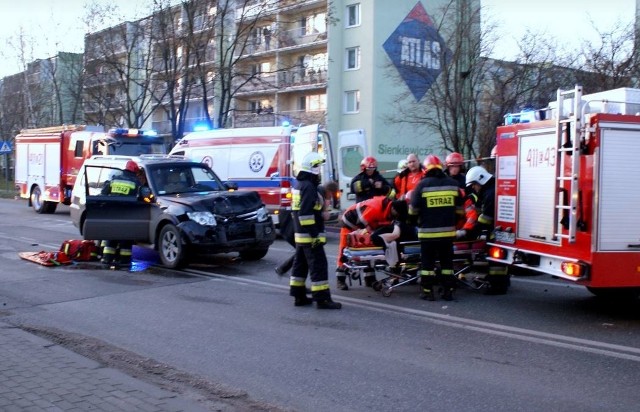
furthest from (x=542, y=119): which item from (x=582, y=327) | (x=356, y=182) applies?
(x=356, y=182)

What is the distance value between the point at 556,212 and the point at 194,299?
4.79m

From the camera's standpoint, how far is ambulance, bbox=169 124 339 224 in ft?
53.4

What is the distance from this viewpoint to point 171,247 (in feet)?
37.6

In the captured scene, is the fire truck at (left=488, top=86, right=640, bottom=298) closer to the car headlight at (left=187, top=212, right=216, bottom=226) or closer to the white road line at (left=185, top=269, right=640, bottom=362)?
Result: the white road line at (left=185, top=269, right=640, bottom=362)

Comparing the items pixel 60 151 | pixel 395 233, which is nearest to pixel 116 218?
pixel 395 233

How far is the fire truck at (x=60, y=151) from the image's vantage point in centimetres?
2208

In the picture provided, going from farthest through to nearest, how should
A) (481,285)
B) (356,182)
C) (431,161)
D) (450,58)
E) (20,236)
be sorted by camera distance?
1. (450,58)
2. (20,236)
3. (356,182)
4. (481,285)
5. (431,161)

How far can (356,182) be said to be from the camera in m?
11.0

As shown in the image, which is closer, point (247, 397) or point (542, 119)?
point (247, 397)

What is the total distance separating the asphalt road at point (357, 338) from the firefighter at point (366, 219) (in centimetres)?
30

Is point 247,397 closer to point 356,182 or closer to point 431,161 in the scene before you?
point 431,161

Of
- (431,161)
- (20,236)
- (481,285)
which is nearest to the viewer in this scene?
(431,161)

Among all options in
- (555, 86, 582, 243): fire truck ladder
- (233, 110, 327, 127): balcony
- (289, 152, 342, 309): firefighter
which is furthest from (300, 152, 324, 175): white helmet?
(233, 110, 327, 127): balcony

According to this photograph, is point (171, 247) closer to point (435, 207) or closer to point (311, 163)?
point (311, 163)
